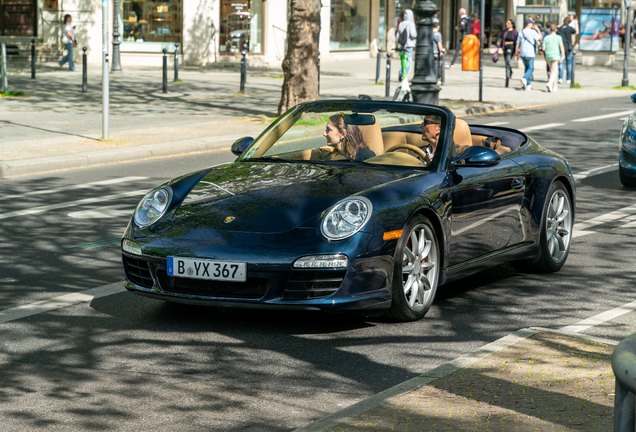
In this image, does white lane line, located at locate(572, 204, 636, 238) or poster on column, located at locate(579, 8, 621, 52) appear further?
poster on column, located at locate(579, 8, 621, 52)

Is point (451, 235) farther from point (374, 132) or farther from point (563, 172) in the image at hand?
point (563, 172)

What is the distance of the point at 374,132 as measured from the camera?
6.85 m

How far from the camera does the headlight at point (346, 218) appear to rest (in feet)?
18.5

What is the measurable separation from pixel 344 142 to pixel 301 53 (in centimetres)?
1230

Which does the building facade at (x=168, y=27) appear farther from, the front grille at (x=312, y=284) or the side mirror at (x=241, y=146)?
the front grille at (x=312, y=284)

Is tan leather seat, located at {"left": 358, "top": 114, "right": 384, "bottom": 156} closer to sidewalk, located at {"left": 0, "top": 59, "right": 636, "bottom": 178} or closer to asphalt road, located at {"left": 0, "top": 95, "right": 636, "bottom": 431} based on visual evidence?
Result: asphalt road, located at {"left": 0, "top": 95, "right": 636, "bottom": 431}

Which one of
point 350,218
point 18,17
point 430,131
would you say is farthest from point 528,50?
point 350,218

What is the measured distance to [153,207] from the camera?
6.19 m

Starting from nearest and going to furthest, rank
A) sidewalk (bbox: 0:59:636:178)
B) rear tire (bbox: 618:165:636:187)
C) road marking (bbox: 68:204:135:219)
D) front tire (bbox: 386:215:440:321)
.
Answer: front tire (bbox: 386:215:440:321), road marking (bbox: 68:204:135:219), rear tire (bbox: 618:165:636:187), sidewalk (bbox: 0:59:636:178)

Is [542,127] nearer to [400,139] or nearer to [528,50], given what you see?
[528,50]

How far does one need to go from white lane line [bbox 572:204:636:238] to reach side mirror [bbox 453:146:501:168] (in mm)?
2906

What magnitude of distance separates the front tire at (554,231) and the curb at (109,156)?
768 centimetres

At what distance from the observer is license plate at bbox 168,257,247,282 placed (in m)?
5.56

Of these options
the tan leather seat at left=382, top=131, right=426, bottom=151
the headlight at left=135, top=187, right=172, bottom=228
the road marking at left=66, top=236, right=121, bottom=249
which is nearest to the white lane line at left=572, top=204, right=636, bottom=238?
the tan leather seat at left=382, top=131, right=426, bottom=151
